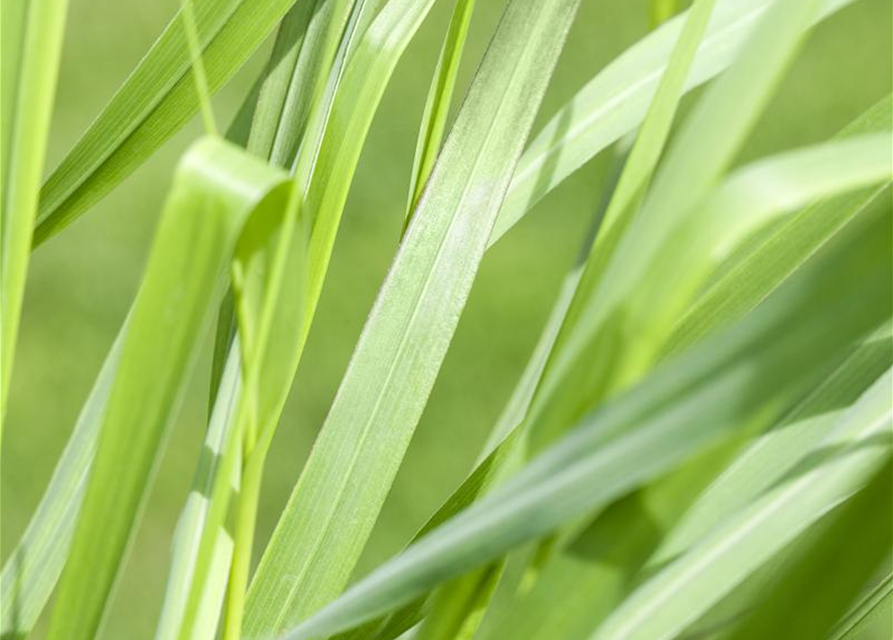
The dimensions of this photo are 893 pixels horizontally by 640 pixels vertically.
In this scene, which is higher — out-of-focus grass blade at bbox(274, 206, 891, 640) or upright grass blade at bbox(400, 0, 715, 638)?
upright grass blade at bbox(400, 0, 715, 638)

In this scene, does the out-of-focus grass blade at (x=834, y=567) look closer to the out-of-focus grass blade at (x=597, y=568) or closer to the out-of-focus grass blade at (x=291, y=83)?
the out-of-focus grass blade at (x=597, y=568)

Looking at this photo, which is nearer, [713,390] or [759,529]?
[713,390]

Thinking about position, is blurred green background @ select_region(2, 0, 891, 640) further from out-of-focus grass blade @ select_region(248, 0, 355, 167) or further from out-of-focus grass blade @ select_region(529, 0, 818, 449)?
out-of-focus grass blade @ select_region(529, 0, 818, 449)

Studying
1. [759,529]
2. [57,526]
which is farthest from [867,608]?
[57,526]

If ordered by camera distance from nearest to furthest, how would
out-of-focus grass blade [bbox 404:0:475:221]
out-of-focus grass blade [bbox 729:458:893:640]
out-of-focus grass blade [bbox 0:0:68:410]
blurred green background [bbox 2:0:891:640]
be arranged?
out-of-focus grass blade [bbox 729:458:893:640], out-of-focus grass blade [bbox 0:0:68:410], out-of-focus grass blade [bbox 404:0:475:221], blurred green background [bbox 2:0:891:640]

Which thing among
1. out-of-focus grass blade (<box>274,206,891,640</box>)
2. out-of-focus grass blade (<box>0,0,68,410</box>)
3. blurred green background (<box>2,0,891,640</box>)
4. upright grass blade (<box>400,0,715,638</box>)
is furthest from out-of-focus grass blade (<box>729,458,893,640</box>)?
blurred green background (<box>2,0,891,640</box>)

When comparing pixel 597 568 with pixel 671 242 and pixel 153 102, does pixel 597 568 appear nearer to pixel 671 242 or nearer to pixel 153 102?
pixel 671 242

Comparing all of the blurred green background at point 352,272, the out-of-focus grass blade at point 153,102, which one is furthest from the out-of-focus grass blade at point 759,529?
the blurred green background at point 352,272
